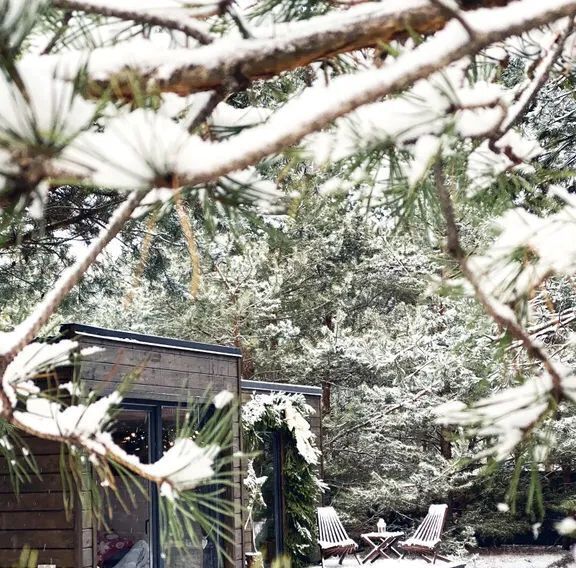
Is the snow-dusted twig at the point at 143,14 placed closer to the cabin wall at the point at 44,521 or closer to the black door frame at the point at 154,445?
the cabin wall at the point at 44,521

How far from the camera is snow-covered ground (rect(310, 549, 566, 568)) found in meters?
10.9

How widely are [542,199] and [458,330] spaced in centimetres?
1048

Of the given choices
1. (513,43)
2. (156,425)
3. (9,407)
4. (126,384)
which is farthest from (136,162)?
(156,425)

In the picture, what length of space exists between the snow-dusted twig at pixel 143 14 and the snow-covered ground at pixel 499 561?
397 inches

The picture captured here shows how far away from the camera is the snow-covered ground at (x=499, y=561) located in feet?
35.7

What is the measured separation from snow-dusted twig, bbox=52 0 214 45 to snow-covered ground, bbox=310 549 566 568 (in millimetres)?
10088

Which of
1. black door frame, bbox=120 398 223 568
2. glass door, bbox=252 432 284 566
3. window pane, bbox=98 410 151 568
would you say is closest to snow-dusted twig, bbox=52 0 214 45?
window pane, bbox=98 410 151 568

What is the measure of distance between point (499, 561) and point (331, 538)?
4131mm

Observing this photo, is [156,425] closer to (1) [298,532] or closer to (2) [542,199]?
(1) [298,532]

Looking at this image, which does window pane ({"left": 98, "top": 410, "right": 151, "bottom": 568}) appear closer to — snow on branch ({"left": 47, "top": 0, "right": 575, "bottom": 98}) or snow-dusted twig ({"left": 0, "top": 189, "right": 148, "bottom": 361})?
snow-dusted twig ({"left": 0, "top": 189, "right": 148, "bottom": 361})

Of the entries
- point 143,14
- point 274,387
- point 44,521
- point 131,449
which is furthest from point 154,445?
point 143,14

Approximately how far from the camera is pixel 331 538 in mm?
10688

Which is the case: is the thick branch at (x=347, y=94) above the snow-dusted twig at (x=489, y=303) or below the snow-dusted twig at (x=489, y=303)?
above

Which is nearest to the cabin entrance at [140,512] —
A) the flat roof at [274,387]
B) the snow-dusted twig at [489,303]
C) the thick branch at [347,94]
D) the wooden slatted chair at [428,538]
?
the flat roof at [274,387]
